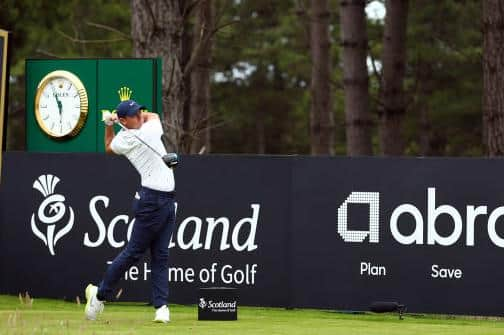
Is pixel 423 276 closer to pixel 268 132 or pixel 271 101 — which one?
pixel 271 101

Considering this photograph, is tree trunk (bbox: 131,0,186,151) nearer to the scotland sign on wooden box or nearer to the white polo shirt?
the scotland sign on wooden box

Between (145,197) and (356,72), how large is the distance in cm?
1455

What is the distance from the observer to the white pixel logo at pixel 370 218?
14219mm

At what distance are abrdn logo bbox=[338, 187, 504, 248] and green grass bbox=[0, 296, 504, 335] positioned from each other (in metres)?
0.82

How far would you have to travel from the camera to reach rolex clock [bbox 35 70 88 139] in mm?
16000

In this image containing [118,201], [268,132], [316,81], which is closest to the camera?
[118,201]

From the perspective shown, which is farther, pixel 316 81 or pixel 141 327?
pixel 316 81

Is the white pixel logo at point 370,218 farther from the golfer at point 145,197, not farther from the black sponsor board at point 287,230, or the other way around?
the golfer at point 145,197

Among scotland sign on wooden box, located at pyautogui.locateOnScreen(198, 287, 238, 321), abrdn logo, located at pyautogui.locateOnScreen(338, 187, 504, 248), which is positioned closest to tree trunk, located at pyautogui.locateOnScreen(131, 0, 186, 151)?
abrdn logo, located at pyautogui.locateOnScreen(338, 187, 504, 248)

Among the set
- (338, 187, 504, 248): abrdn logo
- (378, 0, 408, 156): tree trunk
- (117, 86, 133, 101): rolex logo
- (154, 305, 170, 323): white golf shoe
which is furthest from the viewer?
(378, 0, 408, 156): tree trunk

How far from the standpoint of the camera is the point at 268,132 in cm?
7094

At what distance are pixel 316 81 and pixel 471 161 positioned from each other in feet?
61.6

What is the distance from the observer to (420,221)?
14094mm

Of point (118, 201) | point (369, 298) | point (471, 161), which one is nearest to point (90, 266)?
point (118, 201)
